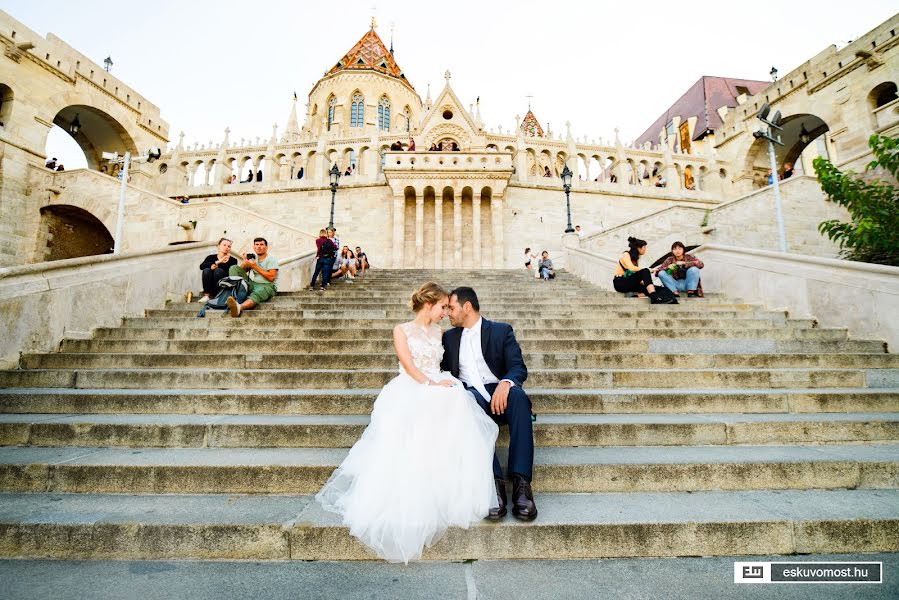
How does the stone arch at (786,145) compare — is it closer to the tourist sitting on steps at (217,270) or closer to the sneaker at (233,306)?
the tourist sitting on steps at (217,270)

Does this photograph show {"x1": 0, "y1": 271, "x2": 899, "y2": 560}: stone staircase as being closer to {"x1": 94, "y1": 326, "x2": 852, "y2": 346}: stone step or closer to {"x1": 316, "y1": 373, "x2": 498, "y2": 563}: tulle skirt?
{"x1": 94, "y1": 326, "x2": 852, "y2": 346}: stone step

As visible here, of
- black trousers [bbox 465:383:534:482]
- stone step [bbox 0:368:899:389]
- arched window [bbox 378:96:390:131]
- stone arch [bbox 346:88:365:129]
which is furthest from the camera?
arched window [bbox 378:96:390:131]

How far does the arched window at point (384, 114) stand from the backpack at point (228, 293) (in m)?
25.2

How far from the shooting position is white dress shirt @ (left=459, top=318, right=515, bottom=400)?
2910 mm

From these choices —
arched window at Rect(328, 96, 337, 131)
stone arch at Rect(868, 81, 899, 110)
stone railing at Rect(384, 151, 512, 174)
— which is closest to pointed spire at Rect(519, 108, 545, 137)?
arched window at Rect(328, 96, 337, 131)

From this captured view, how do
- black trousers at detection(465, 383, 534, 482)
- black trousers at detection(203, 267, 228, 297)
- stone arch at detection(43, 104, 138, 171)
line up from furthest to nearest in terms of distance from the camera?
1. stone arch at detection(43, 104, 138, 171)
2. black trousers at detection(203, 267, 228, 297)
3. black trousers at detection(465, 383, 534, 482)

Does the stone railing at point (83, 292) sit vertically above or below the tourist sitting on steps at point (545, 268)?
below

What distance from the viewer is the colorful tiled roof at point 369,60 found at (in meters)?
29.6

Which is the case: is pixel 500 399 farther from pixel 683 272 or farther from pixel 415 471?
pixel 683 272

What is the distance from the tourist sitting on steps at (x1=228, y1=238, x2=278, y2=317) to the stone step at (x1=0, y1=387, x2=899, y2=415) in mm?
2934

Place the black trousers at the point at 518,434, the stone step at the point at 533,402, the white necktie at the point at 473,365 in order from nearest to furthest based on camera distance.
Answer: the black trousers at the point at 518,434 → the white necktie at the point at 473,365 → the stone step at the point at 533,402

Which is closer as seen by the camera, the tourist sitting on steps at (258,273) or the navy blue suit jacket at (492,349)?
the navy blue suit jacket at (492,349)

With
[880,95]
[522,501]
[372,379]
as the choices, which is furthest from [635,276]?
[880,95]

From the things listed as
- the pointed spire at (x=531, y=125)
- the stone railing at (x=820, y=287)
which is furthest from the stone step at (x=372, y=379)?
the pointed spire at (x=531, y=125)
